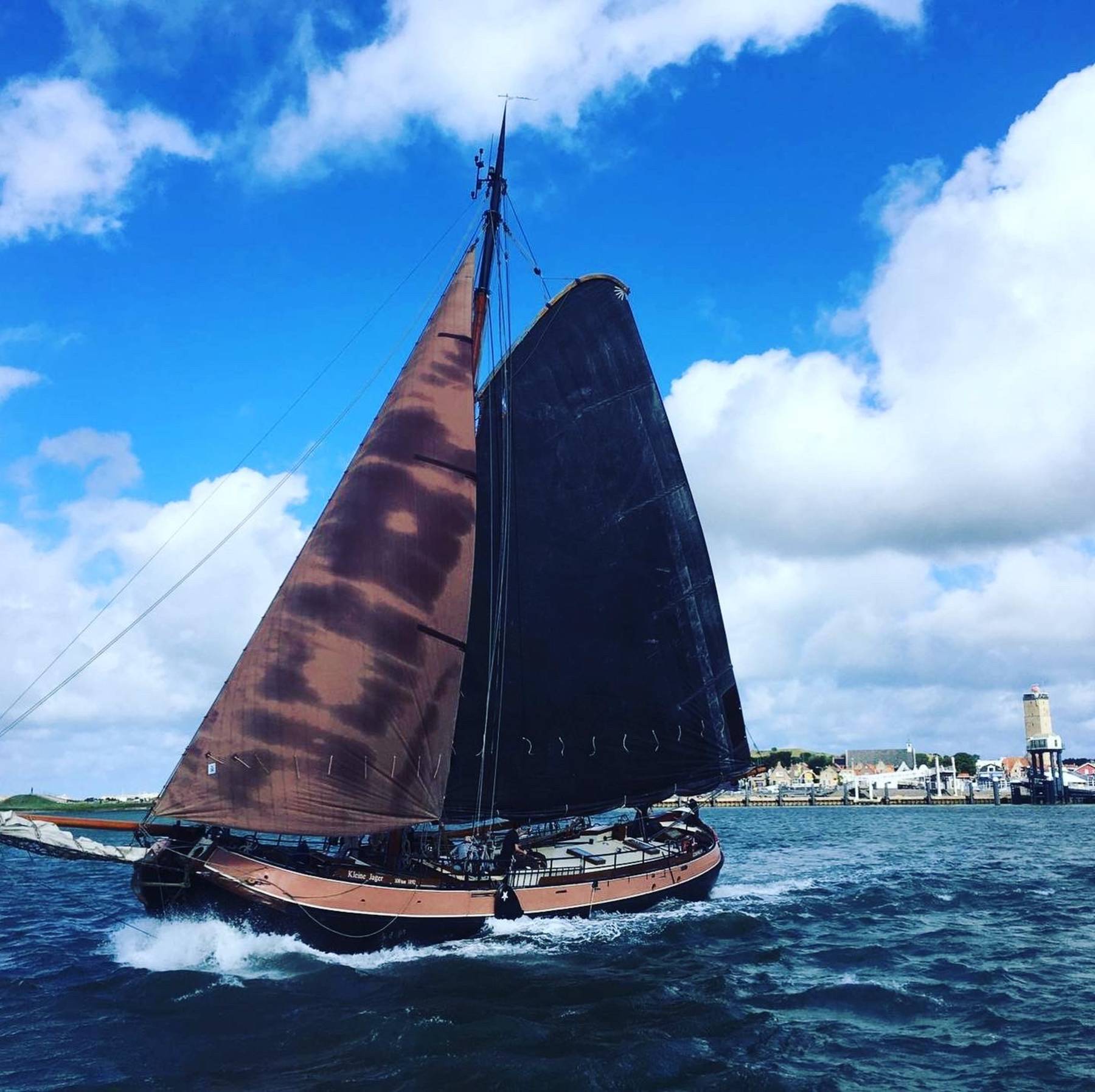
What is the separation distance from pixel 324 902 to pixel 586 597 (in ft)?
45.3

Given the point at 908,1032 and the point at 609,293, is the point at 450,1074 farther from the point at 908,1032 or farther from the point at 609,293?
the point at 609,293

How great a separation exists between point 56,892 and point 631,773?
31066mm

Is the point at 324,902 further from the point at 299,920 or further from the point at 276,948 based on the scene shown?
the point at 276,948

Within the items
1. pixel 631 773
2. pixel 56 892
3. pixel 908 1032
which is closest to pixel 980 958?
pixel 908 1032

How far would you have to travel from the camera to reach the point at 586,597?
105 feet

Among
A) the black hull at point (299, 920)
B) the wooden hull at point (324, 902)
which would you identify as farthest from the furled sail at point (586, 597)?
the black hull at point (299, 920)

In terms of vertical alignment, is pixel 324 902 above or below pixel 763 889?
above

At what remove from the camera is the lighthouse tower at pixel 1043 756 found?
431ft

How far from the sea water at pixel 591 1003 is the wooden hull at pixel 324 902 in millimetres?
472

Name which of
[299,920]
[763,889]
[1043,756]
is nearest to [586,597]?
[299,920]

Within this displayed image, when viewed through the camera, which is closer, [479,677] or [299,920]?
[299,920]

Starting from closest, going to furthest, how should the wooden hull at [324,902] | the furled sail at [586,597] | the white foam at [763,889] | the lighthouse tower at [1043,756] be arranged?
1. the wooden hull at [324,902]
2. the furled sail at [586,597]
3. the white foam at [763,889]
4. the lighthouse tower at [1043,756]

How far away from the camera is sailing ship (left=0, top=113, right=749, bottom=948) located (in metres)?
22.5

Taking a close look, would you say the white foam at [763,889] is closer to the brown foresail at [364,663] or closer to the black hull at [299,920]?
the black hull at [299,920]
